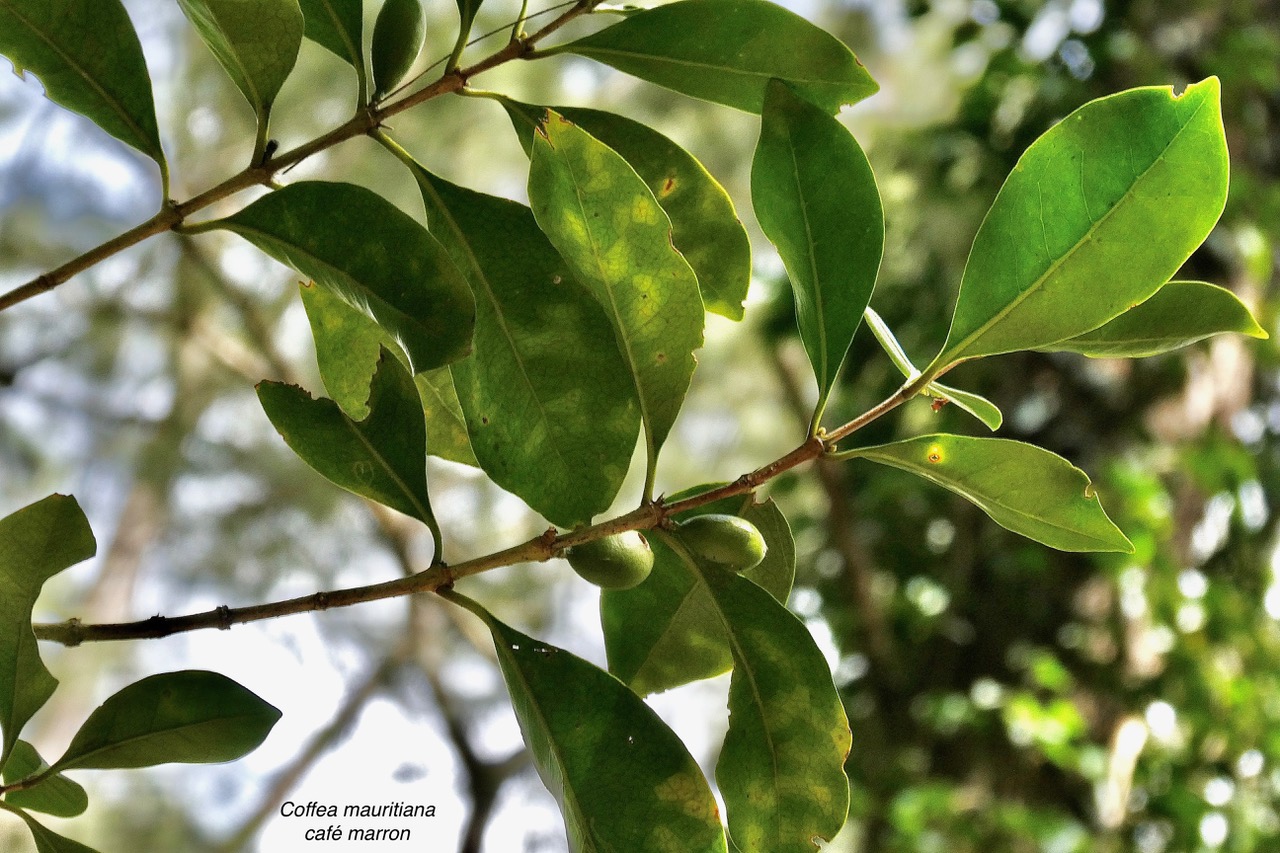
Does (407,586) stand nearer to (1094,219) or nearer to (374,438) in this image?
(374,438)

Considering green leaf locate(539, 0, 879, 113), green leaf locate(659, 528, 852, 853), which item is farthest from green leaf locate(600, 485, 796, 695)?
green leaf locate(539, 0, 879, 113)

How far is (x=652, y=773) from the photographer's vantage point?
384mm

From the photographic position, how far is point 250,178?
393mm

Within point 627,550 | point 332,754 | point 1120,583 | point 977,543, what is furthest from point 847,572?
point 627,550

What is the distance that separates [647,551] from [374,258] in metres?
0.15

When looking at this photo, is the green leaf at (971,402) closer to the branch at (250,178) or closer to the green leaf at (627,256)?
the green leaf at (627,256)

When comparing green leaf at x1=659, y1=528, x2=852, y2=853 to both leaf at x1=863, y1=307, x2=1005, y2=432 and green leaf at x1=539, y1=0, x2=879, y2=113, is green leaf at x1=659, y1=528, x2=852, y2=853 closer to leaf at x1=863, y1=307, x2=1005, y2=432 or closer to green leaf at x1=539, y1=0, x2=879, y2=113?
leaf at x1=863, y1=307, x2=1005, y2=432

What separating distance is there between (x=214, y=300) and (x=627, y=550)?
2.17 meters

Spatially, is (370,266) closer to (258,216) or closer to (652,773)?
(258,216)

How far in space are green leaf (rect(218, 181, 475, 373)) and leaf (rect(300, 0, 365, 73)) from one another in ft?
0.24

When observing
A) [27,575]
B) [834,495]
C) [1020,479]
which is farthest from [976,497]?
[834,495]

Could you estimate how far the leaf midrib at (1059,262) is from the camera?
1.21 feet

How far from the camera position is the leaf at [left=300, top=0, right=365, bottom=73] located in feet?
1.43

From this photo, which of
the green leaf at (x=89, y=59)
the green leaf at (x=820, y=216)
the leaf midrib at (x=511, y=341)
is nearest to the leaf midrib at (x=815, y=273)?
the green leaf at (x=820, y=216)
